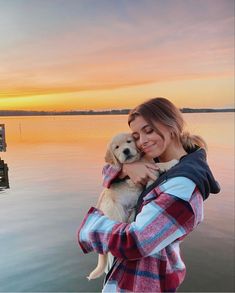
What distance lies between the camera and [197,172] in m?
0.79

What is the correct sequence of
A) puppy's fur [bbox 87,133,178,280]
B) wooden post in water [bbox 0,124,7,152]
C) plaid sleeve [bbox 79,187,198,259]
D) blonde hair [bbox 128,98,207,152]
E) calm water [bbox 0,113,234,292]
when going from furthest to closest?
calm water [bbox 0,113,234,292]
wooden post in water [bbox 0,124,7,152]
puppy's fur [bbox 87,133,178,280]
blonde hair [bbox 128,98,207,152]
plaid sleeve [bbox 79,187,198,259]

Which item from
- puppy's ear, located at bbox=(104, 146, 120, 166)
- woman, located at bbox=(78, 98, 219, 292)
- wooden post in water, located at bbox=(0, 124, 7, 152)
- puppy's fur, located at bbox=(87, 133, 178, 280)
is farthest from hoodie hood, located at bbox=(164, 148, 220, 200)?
wooden post in water, located at bbox=(0, 124, 7, 152)

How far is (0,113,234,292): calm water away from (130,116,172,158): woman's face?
1.09m

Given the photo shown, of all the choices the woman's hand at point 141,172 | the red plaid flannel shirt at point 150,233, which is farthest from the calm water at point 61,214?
the red plaid flannel shirt at point 150,233

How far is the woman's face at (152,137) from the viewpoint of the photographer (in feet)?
2.85

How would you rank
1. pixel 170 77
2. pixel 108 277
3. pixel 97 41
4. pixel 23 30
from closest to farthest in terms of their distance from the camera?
pixel 108 277, pixel 23 30, pixel 97 41, pixel 170 77

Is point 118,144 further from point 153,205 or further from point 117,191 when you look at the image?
point 153,205

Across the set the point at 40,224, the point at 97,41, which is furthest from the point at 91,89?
the point at 40,224

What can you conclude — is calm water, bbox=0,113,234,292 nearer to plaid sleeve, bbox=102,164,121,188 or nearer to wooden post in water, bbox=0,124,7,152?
wooden post in water, bbox=0,124,7,152

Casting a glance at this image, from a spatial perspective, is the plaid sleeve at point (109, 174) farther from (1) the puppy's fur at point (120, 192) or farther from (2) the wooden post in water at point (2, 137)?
(2) the wooden post in water at point (2, 137)

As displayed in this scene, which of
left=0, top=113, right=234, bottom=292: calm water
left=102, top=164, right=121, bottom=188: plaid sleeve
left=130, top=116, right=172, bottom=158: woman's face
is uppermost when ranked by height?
left=130, top=116, right=172, bottom=158: woman's face

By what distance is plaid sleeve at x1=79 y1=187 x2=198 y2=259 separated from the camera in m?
0.75

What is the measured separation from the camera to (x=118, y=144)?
1020 millimetres

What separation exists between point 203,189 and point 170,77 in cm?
283
